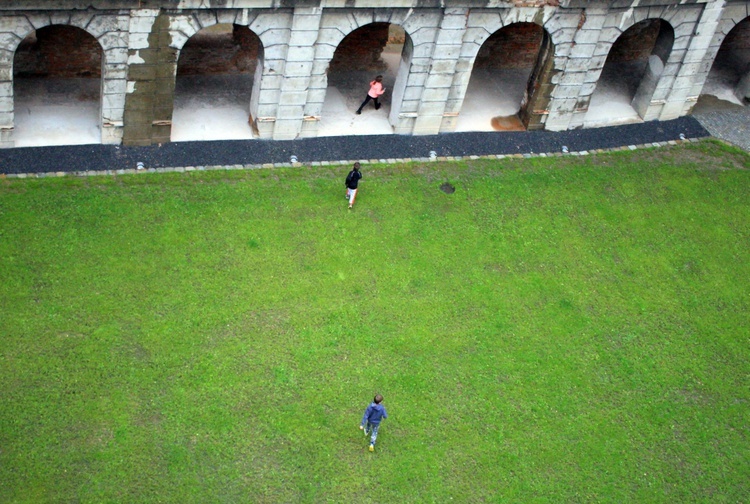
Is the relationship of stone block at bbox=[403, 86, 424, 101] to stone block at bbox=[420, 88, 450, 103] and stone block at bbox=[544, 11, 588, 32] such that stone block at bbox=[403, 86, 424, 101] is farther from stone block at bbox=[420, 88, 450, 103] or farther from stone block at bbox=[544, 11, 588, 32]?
stone block at bbox=[544, 11, 588, 32]

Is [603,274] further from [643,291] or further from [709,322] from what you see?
[709,322]

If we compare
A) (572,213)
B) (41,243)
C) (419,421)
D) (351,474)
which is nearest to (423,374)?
(419,421)

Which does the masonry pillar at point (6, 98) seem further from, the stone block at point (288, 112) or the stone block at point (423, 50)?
the stone block at point (423, 50)

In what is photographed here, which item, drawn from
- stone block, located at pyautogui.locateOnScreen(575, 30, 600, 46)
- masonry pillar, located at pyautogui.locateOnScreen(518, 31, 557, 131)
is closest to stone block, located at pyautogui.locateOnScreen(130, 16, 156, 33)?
masonry pillar, located at pyautogui.locateOnScreen(518, 31, 557, 131)

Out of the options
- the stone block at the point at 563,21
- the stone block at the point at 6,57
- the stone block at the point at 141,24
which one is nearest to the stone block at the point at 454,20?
the stone block at the point at 563,21

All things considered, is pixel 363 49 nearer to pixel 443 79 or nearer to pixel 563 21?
pixel 443 79

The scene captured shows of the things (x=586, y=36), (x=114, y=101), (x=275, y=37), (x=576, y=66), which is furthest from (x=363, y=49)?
(x=114, y=101)
